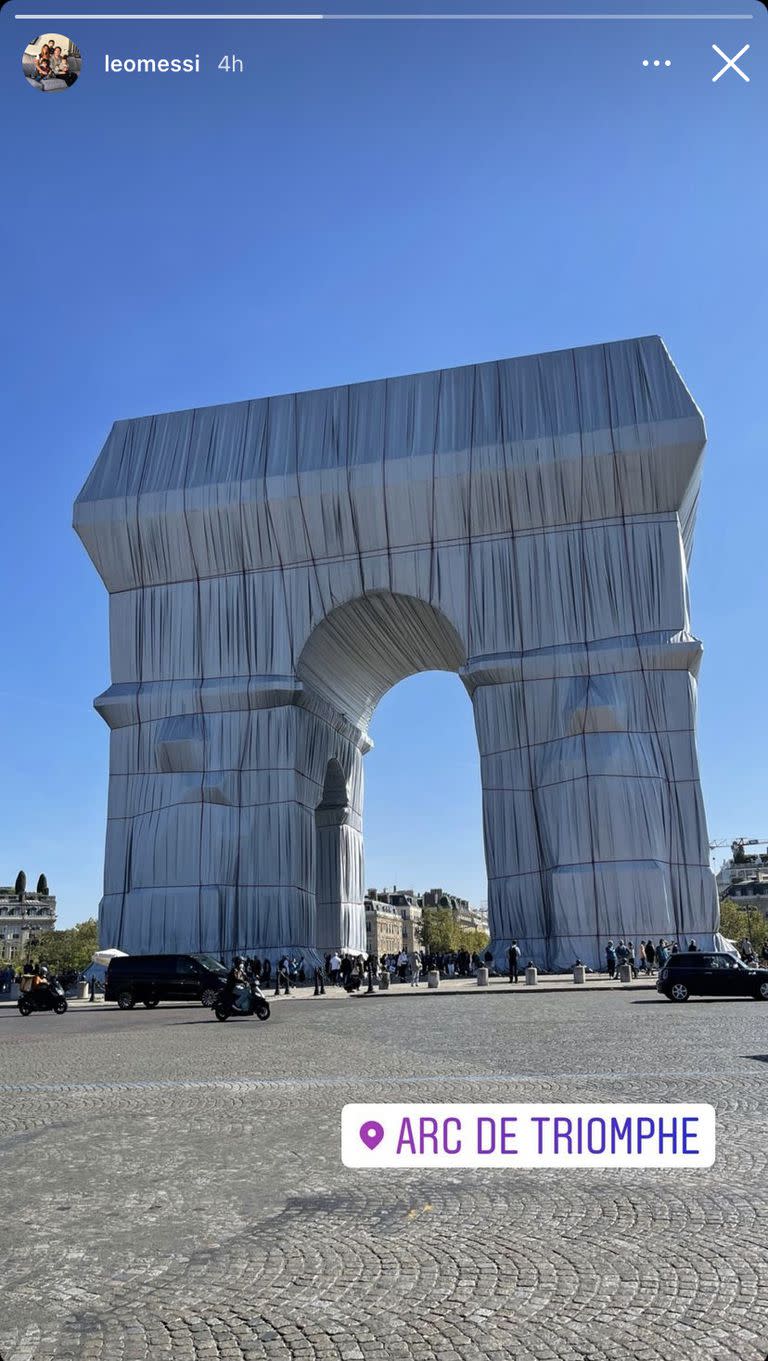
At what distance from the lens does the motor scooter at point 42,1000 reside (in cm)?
2478

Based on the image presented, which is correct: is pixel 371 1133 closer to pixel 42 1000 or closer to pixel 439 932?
pixel 42 1000

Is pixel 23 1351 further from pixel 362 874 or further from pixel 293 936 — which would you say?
pixel 362 874

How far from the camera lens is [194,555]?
1571 inches

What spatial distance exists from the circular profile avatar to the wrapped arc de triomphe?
103 ft

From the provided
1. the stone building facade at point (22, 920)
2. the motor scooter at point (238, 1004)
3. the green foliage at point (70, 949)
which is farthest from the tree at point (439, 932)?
the motor scooter at point (238, 1004)

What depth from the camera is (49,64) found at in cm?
340

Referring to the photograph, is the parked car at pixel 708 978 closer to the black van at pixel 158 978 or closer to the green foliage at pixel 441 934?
the black van at pixel 158 978

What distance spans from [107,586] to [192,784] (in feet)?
28.2

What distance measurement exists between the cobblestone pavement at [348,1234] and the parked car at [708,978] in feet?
42.3

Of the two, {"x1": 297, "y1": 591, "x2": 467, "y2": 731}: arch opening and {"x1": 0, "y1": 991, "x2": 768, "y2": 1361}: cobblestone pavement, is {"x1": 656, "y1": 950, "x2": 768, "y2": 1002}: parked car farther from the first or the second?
{"x1": 297, "y1": 591, "x2": 467, "y2": 731}: arch opening

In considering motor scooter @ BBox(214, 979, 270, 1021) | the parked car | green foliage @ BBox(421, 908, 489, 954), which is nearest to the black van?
motor scooter @ BBox(214, 979, 270, 1021)

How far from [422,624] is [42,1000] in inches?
801

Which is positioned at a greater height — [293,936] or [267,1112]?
[293,936]

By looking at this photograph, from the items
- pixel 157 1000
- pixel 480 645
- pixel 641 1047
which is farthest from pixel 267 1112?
pixel 480 645
